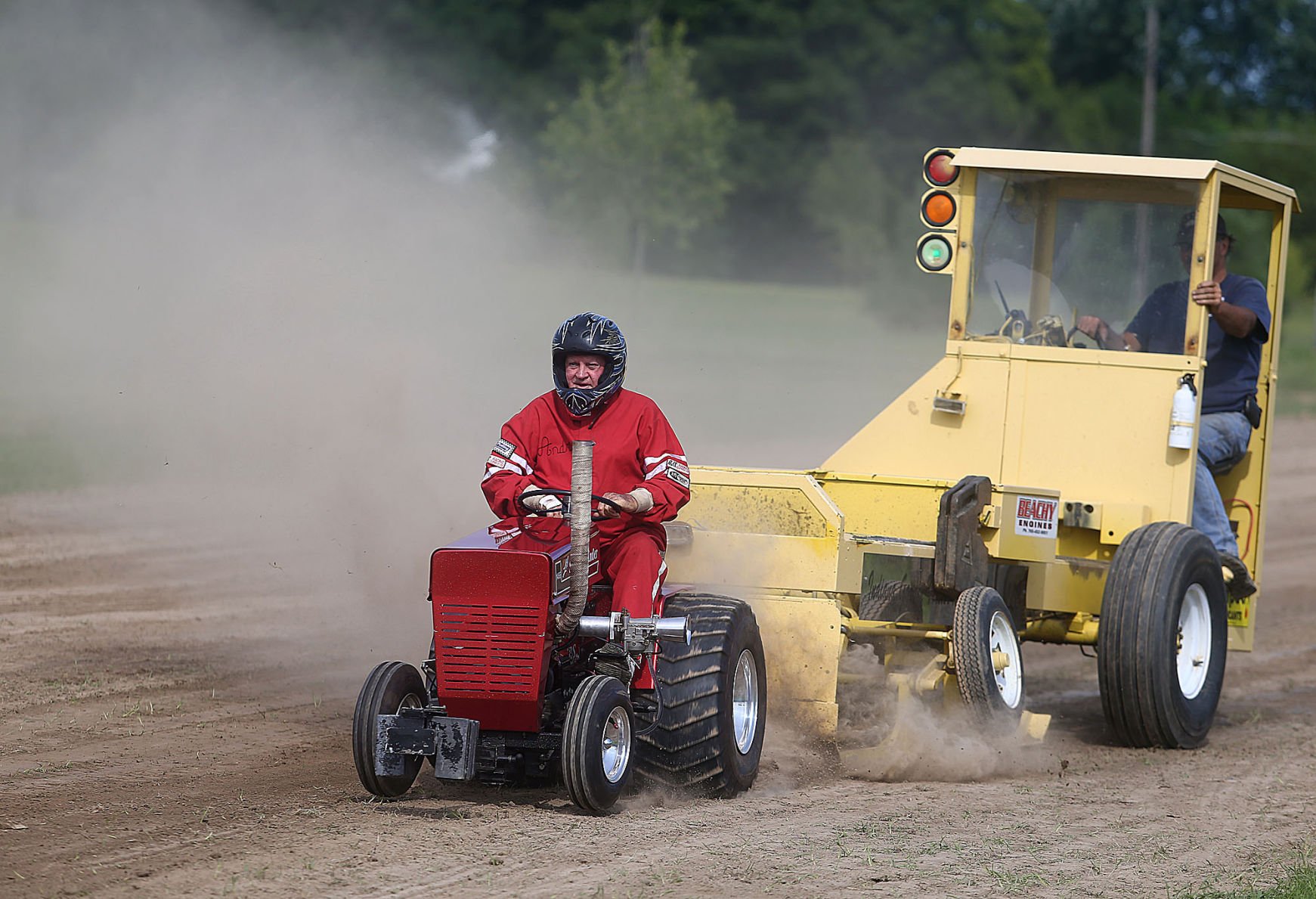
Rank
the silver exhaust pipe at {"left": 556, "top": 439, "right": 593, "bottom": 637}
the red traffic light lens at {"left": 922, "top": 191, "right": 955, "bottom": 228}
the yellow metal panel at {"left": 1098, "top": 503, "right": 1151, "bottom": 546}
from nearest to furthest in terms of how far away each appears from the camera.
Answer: the silver exhaust pipe at {"left": 556, "top": 439, "right": 593, "bottom": 637} < the yellow metal panel at {"left": 1098, "top": 503, "right": 1151, "bottom": 546} < the red traffic light lens at {"left": 922, "top": 191, "right": 955, "bottom": 228}

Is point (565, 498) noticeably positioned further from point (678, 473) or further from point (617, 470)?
point (678, 473)

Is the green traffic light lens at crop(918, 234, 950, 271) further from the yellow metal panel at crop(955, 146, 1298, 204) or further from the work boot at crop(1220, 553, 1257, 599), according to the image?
the work boot at crop(1220, 553, 1257, 599)

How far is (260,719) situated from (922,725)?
3.13 m

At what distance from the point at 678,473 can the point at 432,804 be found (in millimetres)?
1578

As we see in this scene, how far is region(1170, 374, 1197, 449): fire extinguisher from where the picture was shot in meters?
8.45

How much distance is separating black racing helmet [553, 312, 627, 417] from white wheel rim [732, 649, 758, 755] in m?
1.22

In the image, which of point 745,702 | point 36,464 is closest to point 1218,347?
point 745,702

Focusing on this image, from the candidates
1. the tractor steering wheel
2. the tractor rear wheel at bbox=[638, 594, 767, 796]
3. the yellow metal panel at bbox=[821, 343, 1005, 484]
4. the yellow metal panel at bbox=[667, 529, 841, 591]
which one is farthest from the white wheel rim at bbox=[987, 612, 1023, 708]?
the tractor steering wheel

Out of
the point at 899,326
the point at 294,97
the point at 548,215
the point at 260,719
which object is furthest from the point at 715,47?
the point at 260,719

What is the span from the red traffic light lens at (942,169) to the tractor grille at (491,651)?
13.7 ft

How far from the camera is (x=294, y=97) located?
585 inches

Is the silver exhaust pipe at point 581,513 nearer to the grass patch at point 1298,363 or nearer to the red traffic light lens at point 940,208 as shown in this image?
the red traffic light lens at point 940,208

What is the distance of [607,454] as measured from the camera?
657 centimetres

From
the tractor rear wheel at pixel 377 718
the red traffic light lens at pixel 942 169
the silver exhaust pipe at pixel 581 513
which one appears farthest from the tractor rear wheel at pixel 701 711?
the red traffic light lens at pixel 942 169
